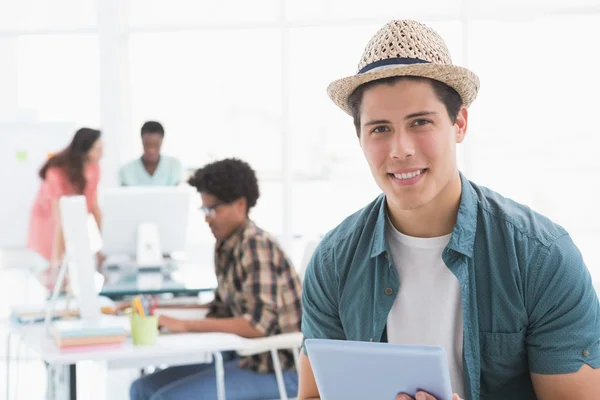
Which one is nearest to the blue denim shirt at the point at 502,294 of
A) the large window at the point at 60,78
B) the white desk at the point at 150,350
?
the white desk at the point at 150,350

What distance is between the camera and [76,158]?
5.85 meters

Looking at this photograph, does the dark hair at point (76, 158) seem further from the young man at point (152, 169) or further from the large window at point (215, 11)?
the large window at point (215, 11)

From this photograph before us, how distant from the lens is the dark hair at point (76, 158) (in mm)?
5801

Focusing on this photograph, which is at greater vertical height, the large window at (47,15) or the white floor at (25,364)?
the large window at (47,15)

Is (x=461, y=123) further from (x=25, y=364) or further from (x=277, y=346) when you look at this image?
(x=25, y=364)

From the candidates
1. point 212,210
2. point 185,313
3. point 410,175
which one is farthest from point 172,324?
point 410,175

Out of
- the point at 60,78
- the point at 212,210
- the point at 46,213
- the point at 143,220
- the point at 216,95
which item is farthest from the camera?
the point at 216,95

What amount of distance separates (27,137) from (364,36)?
2755 millimetres

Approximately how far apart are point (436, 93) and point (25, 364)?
184 inches

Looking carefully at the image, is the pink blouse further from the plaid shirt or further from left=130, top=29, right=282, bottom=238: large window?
the plaid shirt

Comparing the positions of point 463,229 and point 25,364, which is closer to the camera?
point 463,229

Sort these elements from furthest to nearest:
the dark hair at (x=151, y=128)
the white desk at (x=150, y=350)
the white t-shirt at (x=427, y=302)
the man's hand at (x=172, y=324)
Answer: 1. the dark hair at (x=151, y=128)
2. the man's hand at (x=172, y=324)
3. the white desk at (x=150, y=350)
4. the white t-shirt at (x=427, y=302)

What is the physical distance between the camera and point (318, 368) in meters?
1.51

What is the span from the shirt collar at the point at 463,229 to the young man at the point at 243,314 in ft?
4.60
